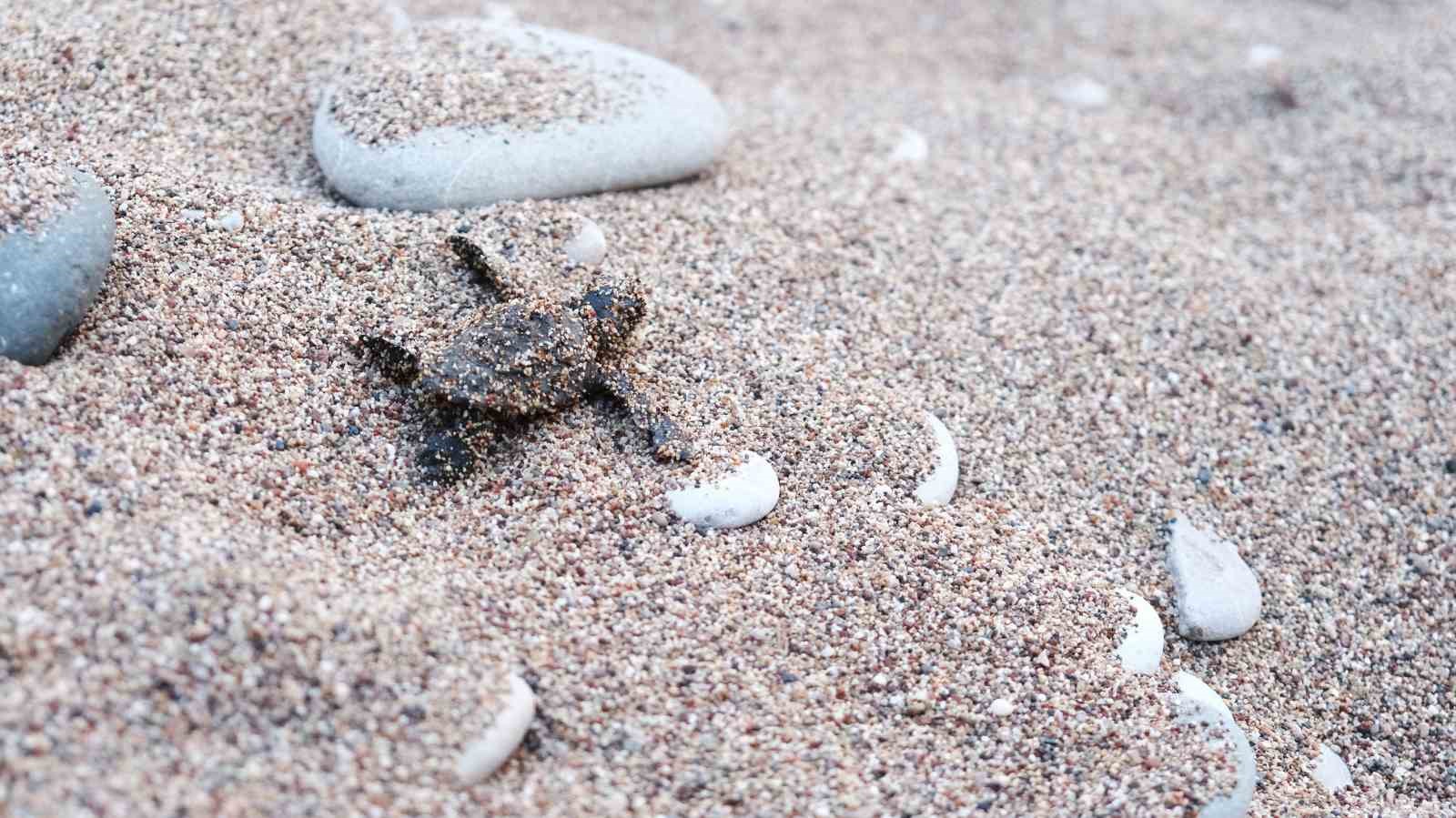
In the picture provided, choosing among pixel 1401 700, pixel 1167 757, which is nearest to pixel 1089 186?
pixel 1401 700

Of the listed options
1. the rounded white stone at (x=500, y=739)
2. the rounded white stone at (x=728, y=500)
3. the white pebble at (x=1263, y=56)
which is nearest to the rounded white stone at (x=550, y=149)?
the rounded white stone at (x=728, y=500)

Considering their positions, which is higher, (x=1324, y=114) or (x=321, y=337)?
(x=1324, y=114)

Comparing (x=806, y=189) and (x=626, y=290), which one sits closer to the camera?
(x=626, y=290)

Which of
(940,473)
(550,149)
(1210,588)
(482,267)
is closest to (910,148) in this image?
(550,149)

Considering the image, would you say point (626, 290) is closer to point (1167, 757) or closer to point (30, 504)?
point (30, 504)

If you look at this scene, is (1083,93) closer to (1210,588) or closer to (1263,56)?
(1263,56)
